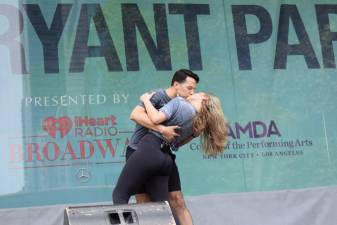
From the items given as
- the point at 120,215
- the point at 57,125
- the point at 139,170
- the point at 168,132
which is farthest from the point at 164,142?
the point at 57,125

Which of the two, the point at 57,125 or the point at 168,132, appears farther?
the point at 57,125

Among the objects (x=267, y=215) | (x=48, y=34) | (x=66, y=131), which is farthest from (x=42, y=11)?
(x=267, y=215)

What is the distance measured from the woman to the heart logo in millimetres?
1515

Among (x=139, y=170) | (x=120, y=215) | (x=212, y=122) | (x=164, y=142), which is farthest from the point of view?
(x=212, y=122)

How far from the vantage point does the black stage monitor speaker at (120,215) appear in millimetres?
3504

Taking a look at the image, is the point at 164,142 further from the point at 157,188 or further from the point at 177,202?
the point at 177,202

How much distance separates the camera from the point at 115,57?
6.08 metres

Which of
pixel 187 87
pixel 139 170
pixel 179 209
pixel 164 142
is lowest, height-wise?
pixel 179 209

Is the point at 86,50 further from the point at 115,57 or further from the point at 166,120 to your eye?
the point at 166,120

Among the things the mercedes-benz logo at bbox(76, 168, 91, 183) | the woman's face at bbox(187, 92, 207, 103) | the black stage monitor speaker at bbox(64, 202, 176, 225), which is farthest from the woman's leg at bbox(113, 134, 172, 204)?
the mercedes-benz logo at bbox(76, 168, 91, 183)

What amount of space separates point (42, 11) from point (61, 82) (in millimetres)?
661

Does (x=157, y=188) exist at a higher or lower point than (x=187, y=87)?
lower

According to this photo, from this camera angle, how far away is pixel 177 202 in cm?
459

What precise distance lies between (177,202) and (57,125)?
5.52 ft
